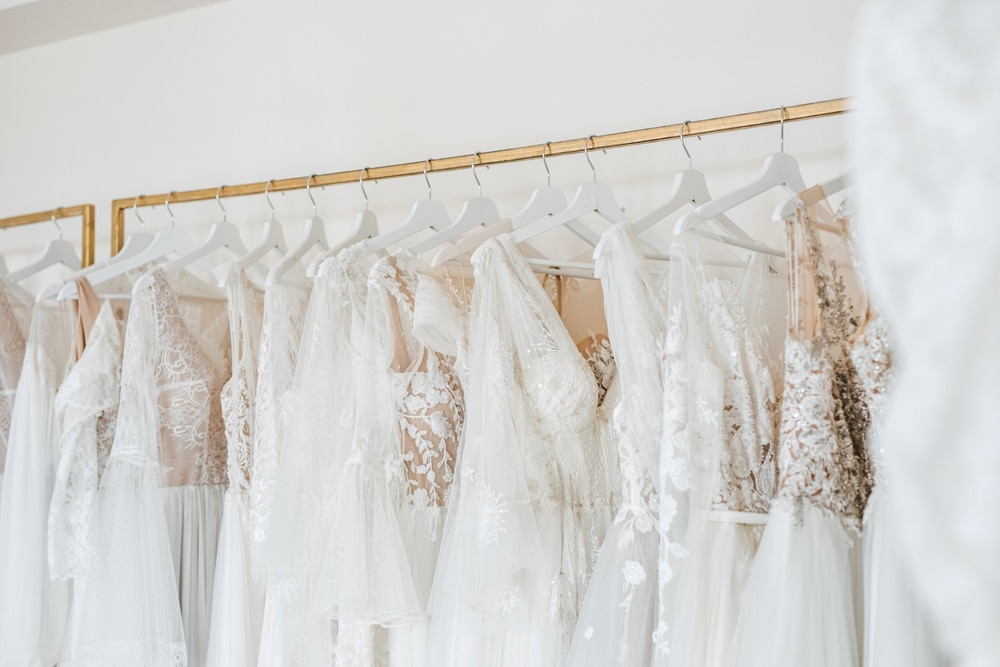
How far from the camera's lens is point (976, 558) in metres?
0.51

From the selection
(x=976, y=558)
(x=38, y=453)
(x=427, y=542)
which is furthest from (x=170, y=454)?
(x=976, y=558)

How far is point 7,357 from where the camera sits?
225 cm

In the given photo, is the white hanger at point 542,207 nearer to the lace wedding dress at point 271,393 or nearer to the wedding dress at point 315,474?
the wedding dress at point 315,474

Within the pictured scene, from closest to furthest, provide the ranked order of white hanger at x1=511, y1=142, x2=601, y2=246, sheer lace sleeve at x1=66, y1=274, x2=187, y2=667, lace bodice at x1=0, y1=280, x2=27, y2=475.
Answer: white hanger at x1=511, y1=142, x2=601, y2=246
sheer lace sleeve at x1=66, y1=274, x2=187, y2=667
lace bodice at x1=0, y1=280, x2=27, y2=475

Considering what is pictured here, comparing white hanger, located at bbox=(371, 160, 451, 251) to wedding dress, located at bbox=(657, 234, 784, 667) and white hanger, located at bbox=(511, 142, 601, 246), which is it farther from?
wedding dress, located at bbox=(657, 234, 784, 667)

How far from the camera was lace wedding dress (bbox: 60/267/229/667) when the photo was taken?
6.10 ft

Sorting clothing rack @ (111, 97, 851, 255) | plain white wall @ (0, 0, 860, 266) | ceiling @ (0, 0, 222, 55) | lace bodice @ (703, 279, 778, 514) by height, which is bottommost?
lace bodice @ (703, 279, 778, 514)

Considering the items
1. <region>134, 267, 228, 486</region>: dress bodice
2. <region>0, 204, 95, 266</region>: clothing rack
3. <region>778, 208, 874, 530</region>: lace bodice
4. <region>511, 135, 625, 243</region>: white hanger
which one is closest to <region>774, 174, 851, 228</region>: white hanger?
<region>778, 208, 874, 530</region>: lace bodice

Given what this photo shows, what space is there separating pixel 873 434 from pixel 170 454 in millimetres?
1389

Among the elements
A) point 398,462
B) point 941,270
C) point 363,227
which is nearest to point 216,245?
point 363,227

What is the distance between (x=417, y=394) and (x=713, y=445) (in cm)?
57

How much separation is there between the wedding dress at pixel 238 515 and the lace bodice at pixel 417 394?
0.37 m

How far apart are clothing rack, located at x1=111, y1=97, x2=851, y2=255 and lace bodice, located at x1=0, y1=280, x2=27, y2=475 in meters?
0.27

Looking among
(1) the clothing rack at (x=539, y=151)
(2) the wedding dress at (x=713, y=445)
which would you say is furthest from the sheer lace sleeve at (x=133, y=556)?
(2) the wedding dress at (x=713, y=445)
